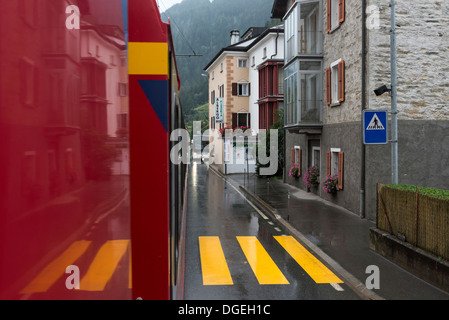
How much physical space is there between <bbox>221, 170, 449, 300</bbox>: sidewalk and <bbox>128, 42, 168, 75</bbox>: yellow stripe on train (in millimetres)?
6312

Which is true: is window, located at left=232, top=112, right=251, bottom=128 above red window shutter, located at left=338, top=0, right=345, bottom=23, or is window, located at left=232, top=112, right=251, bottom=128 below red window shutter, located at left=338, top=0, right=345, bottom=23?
below

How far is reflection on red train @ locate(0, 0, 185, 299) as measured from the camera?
117cm

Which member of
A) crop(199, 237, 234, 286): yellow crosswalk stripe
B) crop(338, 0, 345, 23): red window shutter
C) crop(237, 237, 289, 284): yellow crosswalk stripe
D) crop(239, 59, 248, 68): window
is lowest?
crop(237, 237, 289, 284): yellow crosswalk stripe

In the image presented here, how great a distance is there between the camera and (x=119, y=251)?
208 centimetres

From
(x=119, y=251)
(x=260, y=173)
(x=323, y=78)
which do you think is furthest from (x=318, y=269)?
(x=260, y=173)

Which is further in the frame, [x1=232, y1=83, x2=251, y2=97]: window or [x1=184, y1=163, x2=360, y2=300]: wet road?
[x1=232, y1=83, x2=251, y2=97]: window

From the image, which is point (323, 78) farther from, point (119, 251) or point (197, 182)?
point (119, 251)

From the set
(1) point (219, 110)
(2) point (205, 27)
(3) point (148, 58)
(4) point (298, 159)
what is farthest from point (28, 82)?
(2) point (205, 27)

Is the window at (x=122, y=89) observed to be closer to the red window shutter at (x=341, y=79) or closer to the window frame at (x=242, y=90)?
the red window shutter at (x=341, y=79)

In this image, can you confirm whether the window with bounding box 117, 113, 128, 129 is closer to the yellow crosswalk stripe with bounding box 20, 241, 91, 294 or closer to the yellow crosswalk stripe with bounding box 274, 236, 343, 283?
the yellow crosswalk stripe with bounding box 20, 241, 91, 294

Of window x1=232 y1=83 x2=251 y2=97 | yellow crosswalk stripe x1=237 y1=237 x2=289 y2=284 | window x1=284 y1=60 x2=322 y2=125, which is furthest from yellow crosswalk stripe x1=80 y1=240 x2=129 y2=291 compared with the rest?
window x1=232 y1=83 x2=251 y2=97

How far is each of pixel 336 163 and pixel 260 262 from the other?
10.3 m
